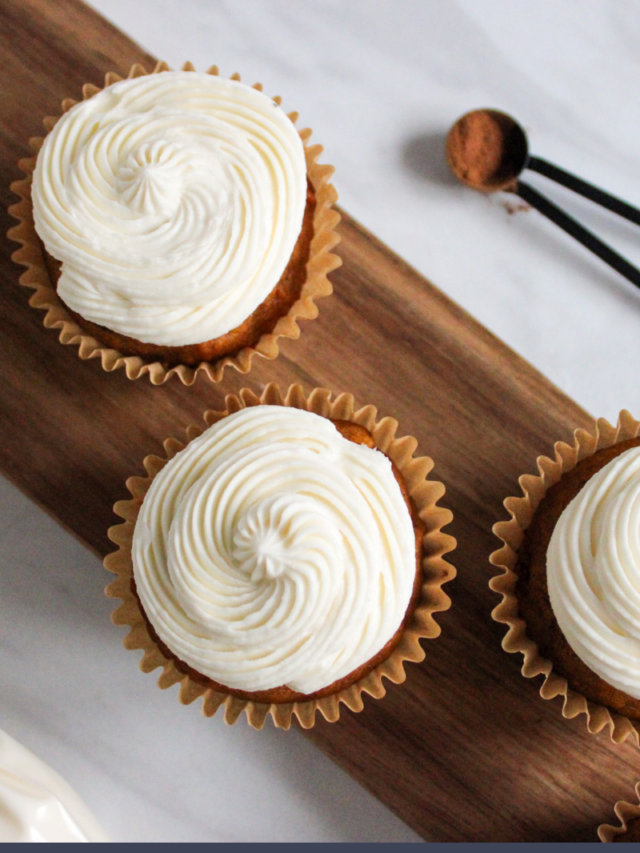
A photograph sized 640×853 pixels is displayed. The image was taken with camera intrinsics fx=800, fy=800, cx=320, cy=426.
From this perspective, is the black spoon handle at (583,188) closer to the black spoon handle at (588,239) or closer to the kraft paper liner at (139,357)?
the black spoon handle at (588,239)

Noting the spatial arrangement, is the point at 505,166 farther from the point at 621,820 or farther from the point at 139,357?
the point at 621,820

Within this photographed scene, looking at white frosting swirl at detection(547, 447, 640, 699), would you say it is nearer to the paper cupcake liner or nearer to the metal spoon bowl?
the paper cupcake liner

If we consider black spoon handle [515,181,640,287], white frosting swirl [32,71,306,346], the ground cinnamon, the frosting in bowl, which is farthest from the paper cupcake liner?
the ground cinnamon

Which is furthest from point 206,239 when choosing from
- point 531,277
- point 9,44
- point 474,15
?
point 474,15

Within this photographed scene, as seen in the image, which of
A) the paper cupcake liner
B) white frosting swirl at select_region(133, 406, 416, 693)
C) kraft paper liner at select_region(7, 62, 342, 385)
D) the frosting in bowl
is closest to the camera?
white frosting swirl at select_region(133, 406, 416, 693)

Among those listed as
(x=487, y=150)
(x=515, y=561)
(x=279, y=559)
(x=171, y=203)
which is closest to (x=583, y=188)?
(x=487, y=150)

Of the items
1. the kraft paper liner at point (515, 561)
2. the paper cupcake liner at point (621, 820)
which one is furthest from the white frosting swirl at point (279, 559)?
the paper cupcake liner at point (621, 820)

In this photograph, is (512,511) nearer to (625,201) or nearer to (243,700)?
(243,700)
